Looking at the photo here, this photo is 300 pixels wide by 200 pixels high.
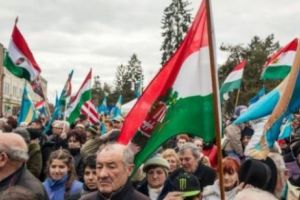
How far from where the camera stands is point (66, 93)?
13047 mm

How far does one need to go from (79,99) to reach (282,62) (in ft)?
16.5

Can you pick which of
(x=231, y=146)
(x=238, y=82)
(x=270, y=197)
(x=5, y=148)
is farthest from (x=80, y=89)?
(x=270, y=197)

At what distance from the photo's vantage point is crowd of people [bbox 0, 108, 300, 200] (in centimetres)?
360

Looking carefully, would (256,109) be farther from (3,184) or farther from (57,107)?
(57,107)

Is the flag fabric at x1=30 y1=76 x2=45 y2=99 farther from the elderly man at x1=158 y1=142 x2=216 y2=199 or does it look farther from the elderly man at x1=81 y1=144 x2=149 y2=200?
the elderly man at x1=81 y1=144 x2=149 y2=200

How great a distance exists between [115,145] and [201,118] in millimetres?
688

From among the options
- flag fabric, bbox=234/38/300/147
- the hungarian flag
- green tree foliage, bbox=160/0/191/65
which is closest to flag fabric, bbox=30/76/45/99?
the hungarian flag

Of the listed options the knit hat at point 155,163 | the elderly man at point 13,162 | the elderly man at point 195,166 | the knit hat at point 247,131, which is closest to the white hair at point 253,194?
the elderly man at point 13,162

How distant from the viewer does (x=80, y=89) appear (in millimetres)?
12844

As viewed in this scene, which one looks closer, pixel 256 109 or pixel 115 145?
pixel 115 145

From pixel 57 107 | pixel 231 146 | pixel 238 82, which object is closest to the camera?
pixel 231 146

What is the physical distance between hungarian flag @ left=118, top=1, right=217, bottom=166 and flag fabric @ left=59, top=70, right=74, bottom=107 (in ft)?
28.3

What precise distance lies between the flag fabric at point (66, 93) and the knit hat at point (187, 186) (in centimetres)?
841

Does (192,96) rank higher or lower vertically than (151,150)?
higher
